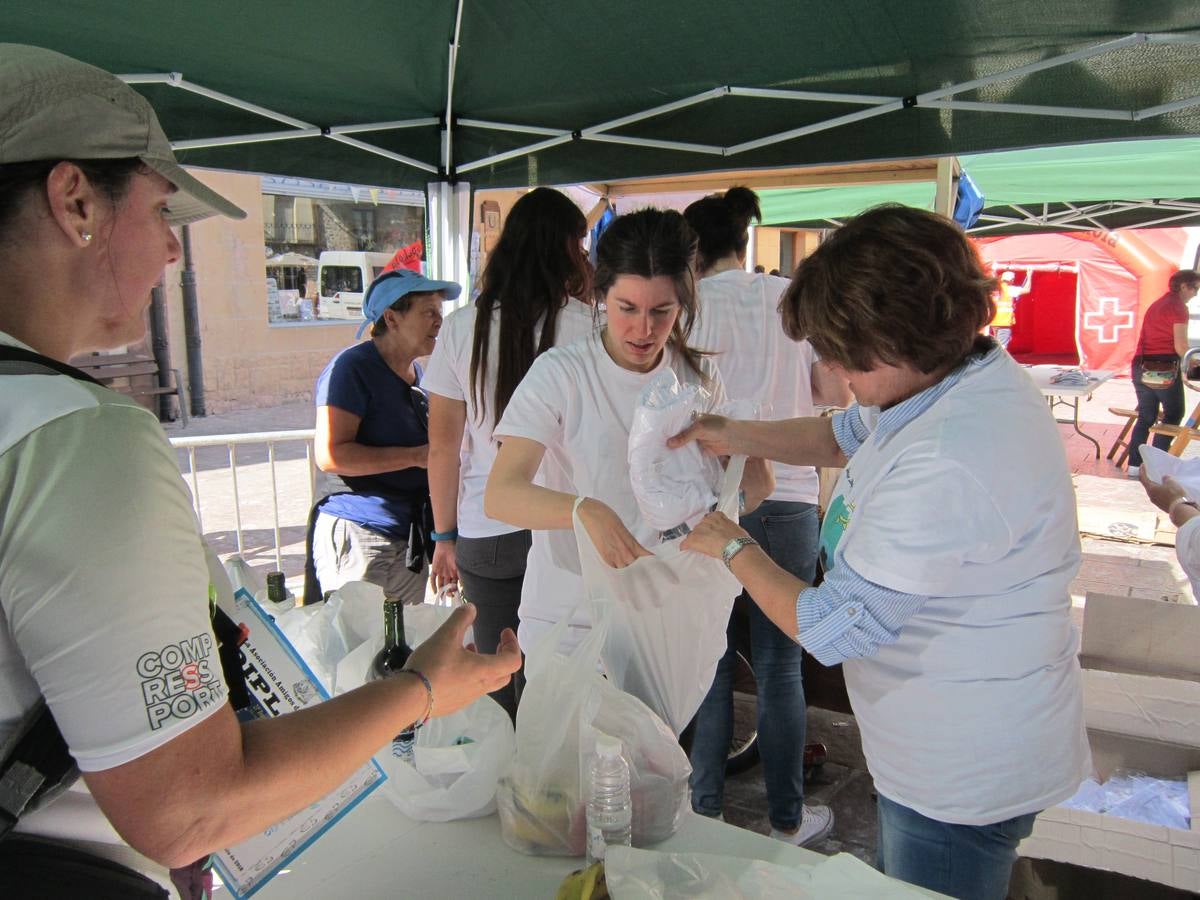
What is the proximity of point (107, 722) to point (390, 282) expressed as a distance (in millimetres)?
2279

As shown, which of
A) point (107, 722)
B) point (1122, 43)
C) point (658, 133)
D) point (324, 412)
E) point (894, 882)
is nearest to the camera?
point (107, 722)

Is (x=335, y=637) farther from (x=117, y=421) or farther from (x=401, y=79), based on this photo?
(x=401, y=79)

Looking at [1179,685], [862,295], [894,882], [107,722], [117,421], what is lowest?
[1179,685]

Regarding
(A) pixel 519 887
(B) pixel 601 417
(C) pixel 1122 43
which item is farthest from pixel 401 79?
(A) pixel 519 887

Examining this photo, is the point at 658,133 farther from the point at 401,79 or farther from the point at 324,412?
the point at 324,412

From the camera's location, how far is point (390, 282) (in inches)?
109

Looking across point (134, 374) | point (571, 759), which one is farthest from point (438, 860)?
point (134, 374)

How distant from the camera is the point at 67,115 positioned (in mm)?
723

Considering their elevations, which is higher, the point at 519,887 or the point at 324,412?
the point at 324,412

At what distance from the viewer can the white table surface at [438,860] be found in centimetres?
116

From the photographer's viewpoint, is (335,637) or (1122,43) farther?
(1122,43)

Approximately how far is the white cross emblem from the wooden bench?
14.1 meters

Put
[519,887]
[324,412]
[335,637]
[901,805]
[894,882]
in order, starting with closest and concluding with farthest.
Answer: [894,882] → [519,887] → [901,805] → [335,637] → [324,412]

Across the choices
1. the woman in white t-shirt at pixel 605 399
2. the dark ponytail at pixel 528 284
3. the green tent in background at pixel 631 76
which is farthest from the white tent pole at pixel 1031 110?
the woman in white t-shirt at pixel 605 399
